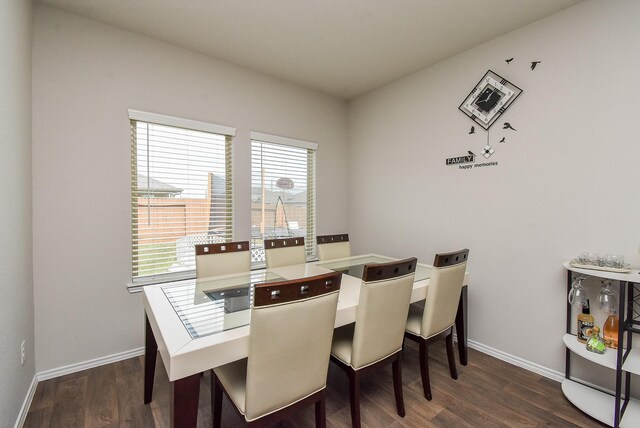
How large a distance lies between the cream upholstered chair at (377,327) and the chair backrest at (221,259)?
3.71ft

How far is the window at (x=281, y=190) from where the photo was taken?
131 inches

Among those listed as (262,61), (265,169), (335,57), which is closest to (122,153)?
(265,169)

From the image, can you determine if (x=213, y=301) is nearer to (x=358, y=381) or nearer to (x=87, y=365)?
(x=358, y=381)

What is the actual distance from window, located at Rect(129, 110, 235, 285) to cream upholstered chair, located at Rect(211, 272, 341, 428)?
1690 millimetres

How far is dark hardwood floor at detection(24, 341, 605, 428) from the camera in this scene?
1.79m

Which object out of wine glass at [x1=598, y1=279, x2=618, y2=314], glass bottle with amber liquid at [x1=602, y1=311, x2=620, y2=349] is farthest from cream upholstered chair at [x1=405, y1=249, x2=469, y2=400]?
→ glass bottle with amber liquid at [x1=602, y1=311, x2=620, y2=349]

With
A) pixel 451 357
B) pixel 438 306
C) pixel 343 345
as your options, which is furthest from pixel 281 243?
pixel 451 357

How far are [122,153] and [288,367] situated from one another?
2.32m

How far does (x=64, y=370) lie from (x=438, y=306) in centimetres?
291

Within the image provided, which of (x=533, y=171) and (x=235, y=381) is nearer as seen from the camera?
(x=235, y=381)

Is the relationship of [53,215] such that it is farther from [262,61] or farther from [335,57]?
[335,57]

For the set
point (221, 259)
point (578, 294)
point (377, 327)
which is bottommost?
point (377, 327)

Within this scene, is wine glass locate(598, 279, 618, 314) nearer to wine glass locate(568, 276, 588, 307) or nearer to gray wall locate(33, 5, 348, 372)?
wine glass locate(568, 276, 588, 307)

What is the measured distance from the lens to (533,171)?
2381 mm
